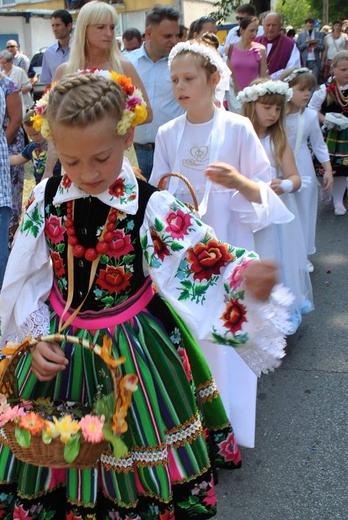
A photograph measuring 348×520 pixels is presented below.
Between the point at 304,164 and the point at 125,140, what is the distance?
142 inches

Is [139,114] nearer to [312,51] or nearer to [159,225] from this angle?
[159,225]

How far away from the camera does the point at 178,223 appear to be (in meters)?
2.28

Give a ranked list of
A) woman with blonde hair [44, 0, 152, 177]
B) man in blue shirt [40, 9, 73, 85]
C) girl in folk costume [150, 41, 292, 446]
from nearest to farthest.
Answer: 1. girl in folk costume [150, 41, 292, 446]
2. woman with blonde hair [44, 0, 152, 177]
3. man in blue shirt [40, 9, 73, 85]

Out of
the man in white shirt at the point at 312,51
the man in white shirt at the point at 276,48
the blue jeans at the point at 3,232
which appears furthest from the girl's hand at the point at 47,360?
the man in white shirt at the point at 312,51

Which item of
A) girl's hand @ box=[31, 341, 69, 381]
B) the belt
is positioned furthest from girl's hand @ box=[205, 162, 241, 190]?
the belt

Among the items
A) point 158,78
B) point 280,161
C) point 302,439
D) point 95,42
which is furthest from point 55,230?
point 158,78

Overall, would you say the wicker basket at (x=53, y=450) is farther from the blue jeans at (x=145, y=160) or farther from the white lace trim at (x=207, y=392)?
the blue jeans at (x=145, y=160)

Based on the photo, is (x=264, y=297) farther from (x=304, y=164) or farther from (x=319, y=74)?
(x=319, y=74)

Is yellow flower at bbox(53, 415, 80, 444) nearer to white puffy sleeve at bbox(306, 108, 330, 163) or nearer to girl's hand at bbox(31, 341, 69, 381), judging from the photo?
girl's hand at bbox(31, 341, 69, 381)

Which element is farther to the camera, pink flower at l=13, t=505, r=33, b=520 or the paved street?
the paved street

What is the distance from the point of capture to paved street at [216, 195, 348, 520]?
9.50ft

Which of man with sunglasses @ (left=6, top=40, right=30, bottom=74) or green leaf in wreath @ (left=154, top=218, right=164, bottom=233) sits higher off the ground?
green leaf in wreath @ (left=154, top=218, right=164, bottom=233)

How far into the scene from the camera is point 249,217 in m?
3.18

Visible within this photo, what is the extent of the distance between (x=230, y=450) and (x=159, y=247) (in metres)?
1.14
